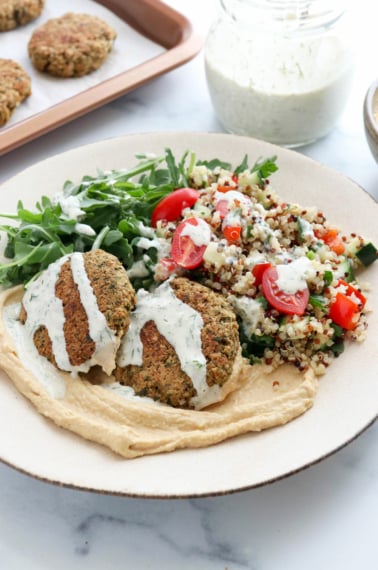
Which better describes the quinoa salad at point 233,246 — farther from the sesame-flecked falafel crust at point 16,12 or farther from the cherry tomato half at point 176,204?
the sesame-flecked falafel crust at point 16,12


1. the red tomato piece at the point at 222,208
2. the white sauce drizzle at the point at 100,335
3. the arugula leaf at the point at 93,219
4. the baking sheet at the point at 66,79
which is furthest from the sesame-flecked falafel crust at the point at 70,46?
the white sauce drizzle at the point at 100,335

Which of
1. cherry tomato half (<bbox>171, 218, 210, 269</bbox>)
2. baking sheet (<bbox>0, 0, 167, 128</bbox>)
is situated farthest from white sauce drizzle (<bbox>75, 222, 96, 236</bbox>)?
baking sheet (<bbox>0, 0, 167, 128</bbox>)

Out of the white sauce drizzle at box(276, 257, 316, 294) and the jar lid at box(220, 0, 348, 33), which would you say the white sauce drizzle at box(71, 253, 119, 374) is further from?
the jar lid at box(220, 0, 348, 33)

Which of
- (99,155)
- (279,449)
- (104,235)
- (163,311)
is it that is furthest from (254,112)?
(279,449)

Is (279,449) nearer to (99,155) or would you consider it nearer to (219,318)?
(219,318)

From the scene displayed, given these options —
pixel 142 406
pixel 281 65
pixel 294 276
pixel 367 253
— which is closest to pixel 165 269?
pixel 294 276
